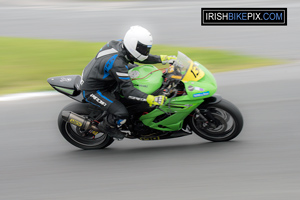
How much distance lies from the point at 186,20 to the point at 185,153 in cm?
922

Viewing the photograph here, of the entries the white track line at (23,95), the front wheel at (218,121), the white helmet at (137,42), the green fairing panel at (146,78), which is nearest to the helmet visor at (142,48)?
the white helmet at (137,42)

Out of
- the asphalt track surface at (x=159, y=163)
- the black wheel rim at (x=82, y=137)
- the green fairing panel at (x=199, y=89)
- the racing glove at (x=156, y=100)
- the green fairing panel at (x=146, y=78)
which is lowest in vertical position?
the asphalt track surface at (x=159, y=163)

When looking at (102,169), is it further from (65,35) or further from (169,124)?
(65,35)

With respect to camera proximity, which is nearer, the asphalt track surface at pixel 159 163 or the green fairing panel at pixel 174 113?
the asphalt track surface at pixel 159 163

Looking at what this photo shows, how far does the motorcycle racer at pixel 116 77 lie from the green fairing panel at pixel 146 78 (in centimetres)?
18

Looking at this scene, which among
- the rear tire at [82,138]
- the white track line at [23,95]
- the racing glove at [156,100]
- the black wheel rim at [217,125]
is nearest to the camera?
the racing glove at [156,100]

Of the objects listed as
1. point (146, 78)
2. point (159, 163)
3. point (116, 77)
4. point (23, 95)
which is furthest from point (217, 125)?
point (23, 95)

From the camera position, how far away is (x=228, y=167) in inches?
207

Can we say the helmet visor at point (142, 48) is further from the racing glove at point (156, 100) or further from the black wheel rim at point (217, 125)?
the black wheel rim at point (217, 125)

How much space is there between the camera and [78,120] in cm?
581

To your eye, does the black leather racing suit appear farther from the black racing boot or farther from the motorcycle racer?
the black racing boot

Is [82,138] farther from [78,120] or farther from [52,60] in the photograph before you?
[52,60]

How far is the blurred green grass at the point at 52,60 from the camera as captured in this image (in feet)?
29.9

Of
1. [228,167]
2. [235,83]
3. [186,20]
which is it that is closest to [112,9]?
[186,20]
